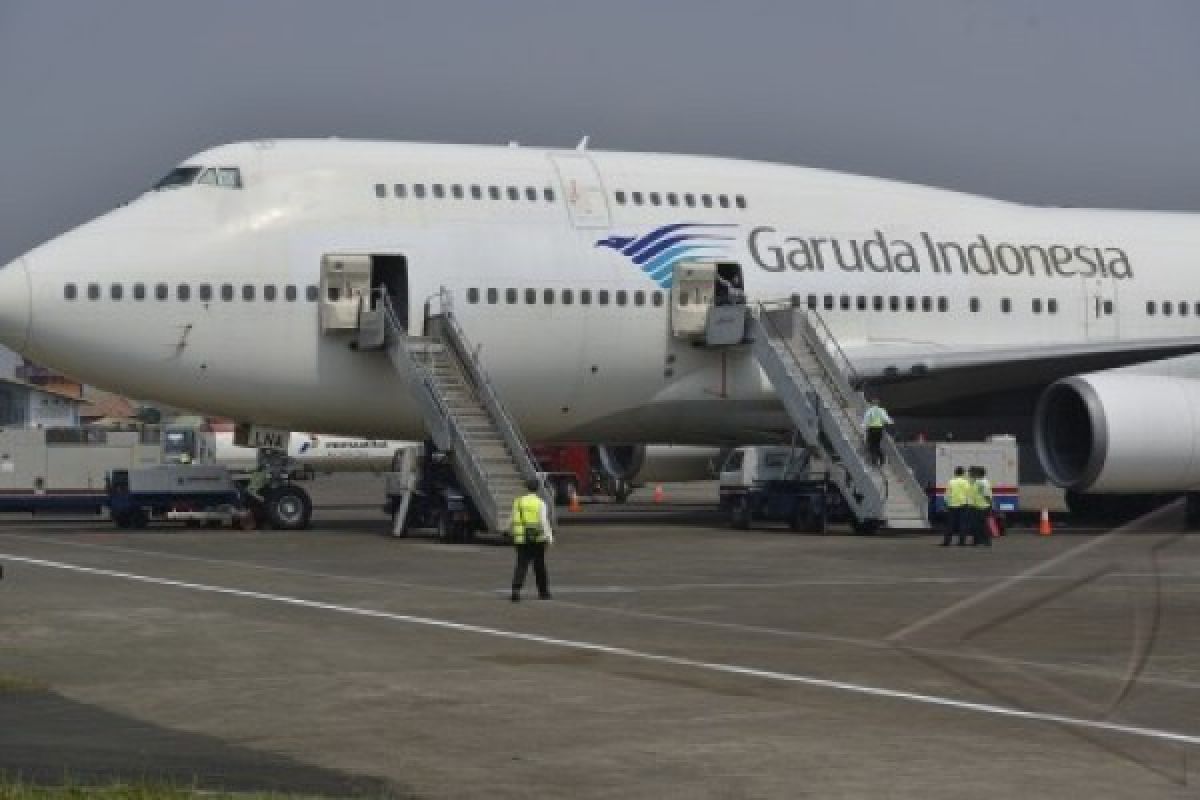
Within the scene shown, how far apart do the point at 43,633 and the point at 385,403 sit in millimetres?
14748

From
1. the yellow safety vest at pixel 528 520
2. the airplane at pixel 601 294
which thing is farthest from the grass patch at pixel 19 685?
the airplane at pixel 601 294

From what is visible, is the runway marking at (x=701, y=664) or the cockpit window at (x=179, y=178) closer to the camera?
the runway marking at (x=701, y=664)

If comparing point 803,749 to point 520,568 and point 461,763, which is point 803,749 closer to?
point 461,763

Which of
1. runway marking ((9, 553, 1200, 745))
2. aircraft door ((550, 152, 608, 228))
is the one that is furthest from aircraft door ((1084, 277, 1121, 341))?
runway marking ((9, 553, 1200, 745))

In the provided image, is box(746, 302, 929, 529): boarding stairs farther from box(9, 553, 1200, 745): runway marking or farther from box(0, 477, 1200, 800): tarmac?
box(9, 553, 1200, 745): runway marking

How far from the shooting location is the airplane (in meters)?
32.3

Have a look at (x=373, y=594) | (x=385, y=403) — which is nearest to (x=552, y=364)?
(x=385, y=403)

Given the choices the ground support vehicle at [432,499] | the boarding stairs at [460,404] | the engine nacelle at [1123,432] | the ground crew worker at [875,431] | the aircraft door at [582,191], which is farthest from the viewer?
the aircraft door at [582,191]

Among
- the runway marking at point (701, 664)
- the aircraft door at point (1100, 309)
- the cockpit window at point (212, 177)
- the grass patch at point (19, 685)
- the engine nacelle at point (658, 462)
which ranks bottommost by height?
the grass patch at point (19, 685)

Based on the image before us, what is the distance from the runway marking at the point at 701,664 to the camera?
44.8ft

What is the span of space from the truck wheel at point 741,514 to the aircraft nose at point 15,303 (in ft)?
40.8

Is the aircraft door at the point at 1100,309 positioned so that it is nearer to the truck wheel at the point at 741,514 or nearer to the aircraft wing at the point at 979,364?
the aircraft wing at the point at 979,364

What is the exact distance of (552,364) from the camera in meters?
34.2

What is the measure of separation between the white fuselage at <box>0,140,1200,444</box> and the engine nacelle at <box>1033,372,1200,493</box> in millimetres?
2973
